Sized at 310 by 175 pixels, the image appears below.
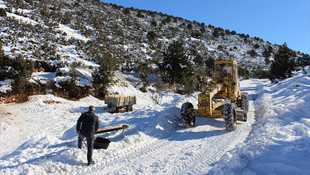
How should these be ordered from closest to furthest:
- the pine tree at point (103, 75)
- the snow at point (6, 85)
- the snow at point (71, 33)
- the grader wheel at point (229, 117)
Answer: the grader wheel at point (229, 117), the snow at point (6, 85), the pine tree at point (103, 75), the snow at point (71, 33)

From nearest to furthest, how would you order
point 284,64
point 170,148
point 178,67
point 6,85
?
point 170,148, point 6,85, point 178,67, point 284,64

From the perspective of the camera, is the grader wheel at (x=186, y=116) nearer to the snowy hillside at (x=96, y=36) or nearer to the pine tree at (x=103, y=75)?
the pine tree at (x=103, y=75)

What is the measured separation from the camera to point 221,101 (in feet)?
32.2

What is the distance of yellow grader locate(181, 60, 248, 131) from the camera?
8398 mm

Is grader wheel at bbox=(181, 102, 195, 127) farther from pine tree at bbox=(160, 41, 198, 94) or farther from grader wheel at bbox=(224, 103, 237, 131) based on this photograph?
pine tree at bbox=(160, 41, 198, 94)

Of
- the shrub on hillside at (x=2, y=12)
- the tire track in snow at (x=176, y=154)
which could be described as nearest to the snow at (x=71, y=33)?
the shrub on hillside at (x=2, y=12)

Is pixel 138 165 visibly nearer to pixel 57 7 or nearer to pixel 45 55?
pixel 45 55

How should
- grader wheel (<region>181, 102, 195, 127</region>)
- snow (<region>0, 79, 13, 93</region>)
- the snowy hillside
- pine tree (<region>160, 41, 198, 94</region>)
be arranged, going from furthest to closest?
1. pine tree (<region>160, 41, 198, 94</region>)
2. the snowy hillside
3. snow (<region>0, 79, 13, 93</region>)
4. grader wheel (<region>181, 102, 195, 127</region>)

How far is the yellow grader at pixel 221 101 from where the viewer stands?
8.40m

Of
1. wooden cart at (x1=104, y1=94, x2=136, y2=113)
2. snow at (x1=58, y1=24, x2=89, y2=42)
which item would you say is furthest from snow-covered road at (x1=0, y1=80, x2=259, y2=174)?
snow at (x1=58, y1=24, x2=89, y2=42)

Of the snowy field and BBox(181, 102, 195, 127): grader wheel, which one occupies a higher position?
BBox(181, 102, 195, 127): grader wheel

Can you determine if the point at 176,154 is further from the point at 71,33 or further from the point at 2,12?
the point at 2,12

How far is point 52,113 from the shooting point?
42.8 ft

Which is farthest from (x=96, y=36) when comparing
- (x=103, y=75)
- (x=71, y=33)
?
(x=103, y=75)
